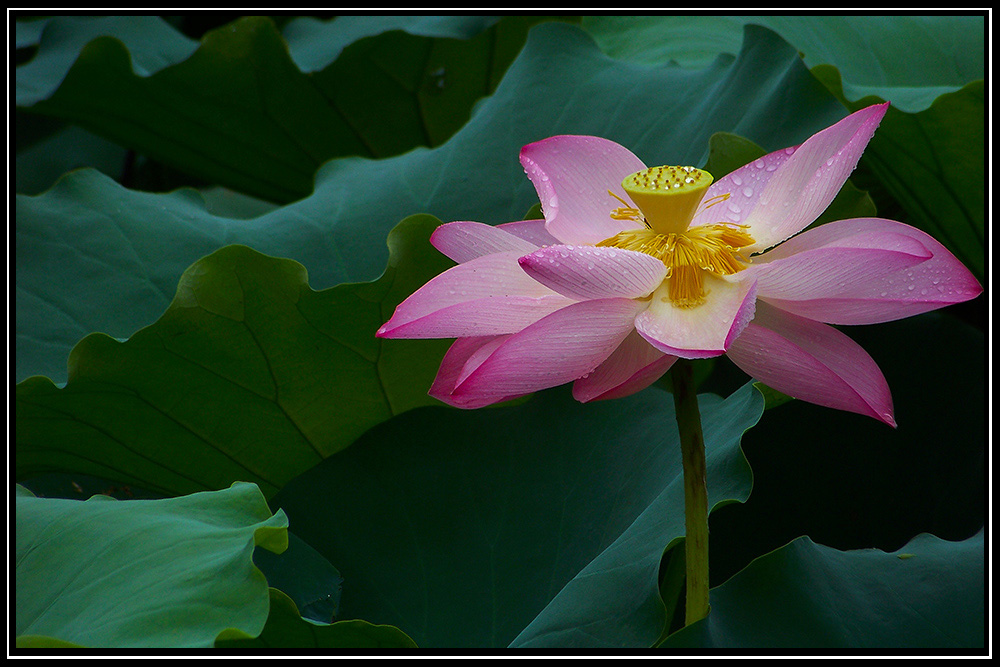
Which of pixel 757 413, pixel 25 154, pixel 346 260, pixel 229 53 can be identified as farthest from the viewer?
pixel 25 154

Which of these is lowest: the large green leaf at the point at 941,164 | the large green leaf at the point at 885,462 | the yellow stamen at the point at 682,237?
the large green leaf at the point at 885,462

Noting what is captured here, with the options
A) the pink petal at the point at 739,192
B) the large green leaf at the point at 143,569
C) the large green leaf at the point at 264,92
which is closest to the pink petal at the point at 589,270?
the pink petal at the point at 739,192

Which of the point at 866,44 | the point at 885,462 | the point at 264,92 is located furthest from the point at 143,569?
the point at 866,44

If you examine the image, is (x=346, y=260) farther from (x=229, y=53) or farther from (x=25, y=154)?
(x=25, y=154)

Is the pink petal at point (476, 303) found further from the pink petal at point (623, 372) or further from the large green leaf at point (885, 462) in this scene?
the large green leaf at point (885, 462)

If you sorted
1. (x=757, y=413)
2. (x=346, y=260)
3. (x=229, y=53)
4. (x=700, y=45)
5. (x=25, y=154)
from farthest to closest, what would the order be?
(x=25, y=154), (x=229, y=53), (x=700, y=45), (x=346, y=260), (x=757, y=413)

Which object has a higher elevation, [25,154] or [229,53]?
[229,53]

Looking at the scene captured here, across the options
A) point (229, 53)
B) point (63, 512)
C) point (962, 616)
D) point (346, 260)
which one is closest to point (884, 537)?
point (962, 616)
